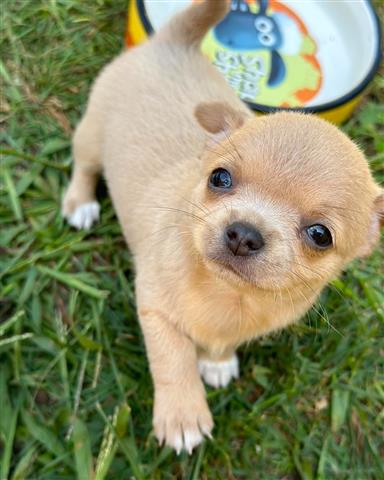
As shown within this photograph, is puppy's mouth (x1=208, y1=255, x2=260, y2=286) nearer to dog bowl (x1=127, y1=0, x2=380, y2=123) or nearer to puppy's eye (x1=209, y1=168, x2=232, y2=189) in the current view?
puppy's eye (x1=209, y1=168, x2=232, y2=189)

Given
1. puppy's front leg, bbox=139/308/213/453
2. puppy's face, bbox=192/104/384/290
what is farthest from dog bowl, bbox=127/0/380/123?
puppy's front leg, bbox=139/308/213/453

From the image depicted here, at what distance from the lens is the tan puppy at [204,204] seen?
85.1 inches

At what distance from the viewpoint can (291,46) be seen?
4855 mm

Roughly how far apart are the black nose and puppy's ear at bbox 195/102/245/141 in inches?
30.3

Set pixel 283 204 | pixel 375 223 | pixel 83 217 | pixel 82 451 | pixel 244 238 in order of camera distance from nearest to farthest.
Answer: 1. pixel 244 238
2. pixel 283 204
3. pixel 375 223
4. pixel 82 451
5. pixel 83 217

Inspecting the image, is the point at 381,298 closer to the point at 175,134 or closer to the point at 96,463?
the point at 175,134

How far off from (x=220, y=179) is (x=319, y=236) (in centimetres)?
46

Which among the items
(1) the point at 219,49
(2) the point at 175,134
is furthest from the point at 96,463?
(1) the point at 219,49

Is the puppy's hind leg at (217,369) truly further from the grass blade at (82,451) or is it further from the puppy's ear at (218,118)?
the puppy's ear at (218,118)

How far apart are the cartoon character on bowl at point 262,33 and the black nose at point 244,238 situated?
294cm

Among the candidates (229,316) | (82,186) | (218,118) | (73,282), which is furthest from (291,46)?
(229,316)

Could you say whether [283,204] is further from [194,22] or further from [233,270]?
[194,22]

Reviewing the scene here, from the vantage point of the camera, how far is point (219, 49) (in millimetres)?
4715

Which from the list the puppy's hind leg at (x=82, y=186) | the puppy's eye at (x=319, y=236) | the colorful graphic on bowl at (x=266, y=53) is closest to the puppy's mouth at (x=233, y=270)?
the puppy's eye at (x=319, y=236)
